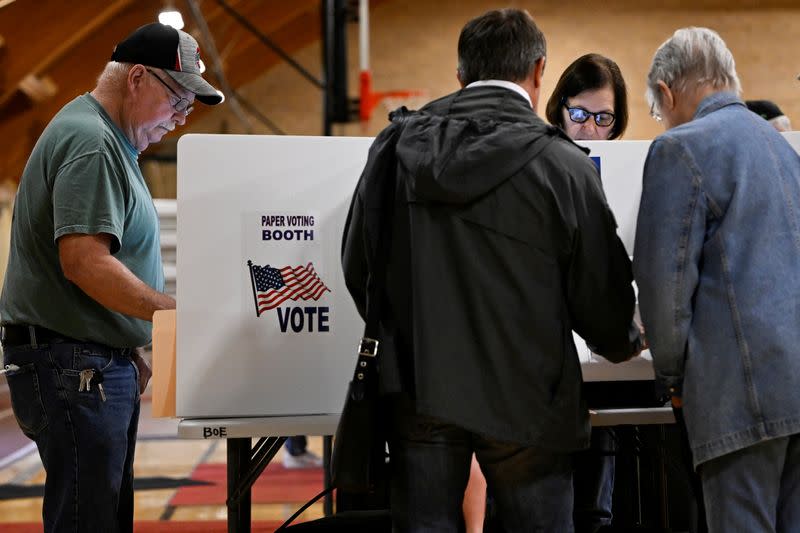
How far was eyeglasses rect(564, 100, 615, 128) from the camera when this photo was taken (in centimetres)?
261

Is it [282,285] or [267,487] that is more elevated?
[282,285]

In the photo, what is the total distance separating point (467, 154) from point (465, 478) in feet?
1.89

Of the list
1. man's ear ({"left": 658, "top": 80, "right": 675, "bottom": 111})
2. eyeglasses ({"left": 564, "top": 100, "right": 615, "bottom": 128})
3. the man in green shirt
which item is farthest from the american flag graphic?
eyeglasses ({"left": 564, "top": 100, "right": 615, "bottom": 128})

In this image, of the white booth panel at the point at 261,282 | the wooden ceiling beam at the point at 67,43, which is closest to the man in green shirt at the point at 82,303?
the white booth panel at the point at 261,282

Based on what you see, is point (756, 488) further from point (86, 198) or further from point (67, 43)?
point (67, 43)

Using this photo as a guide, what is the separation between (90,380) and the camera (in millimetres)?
1978

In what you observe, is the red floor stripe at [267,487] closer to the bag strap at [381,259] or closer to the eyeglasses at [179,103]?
the eyeglasses at [179,103]

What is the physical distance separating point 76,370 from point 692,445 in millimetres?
1303

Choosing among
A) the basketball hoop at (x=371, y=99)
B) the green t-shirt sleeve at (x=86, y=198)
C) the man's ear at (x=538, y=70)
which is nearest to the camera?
the man's ear at (x=538, y=70)

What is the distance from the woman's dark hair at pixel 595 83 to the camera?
8.62ft


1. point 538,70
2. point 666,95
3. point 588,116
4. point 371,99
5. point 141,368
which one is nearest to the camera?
point 538,70

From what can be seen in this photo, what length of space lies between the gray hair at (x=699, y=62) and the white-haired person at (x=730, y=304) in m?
0.10

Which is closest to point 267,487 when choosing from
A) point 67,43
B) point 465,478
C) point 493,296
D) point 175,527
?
A: point 175,527

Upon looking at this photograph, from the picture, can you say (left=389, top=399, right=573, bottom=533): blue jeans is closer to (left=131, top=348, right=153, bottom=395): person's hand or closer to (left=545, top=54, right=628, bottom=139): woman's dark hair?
(left=131, top=348, right=153, bottom=395): person's hand
